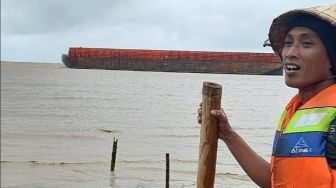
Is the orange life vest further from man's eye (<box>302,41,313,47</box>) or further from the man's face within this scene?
man's eye (<box>302,41,313,47</box>)

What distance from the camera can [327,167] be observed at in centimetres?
261

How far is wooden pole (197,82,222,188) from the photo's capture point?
3266mm

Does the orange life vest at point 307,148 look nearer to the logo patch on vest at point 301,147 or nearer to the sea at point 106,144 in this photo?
the logo patch on vest at point 301,147

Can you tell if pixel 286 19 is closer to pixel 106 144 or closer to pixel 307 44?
pixel 307 44

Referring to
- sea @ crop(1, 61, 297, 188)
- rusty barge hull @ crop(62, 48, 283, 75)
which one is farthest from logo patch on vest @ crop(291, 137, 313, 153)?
rusty barge hull @ crop(62, 48, 283, 75)

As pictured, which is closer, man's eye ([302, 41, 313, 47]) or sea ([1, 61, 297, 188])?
man's eye ([302, 41, 313, 47])

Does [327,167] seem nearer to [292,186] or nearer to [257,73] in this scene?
[292,186]

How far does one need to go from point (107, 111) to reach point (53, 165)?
67.3 ft

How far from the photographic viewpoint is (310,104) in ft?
9.37

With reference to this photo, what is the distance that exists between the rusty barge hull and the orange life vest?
8940 cm

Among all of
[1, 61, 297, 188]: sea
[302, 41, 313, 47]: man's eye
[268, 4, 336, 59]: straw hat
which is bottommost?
[1, 61, 297, 188]: sea

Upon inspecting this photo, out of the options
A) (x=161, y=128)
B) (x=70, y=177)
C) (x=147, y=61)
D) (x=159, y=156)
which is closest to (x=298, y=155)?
(x=70, y=177)

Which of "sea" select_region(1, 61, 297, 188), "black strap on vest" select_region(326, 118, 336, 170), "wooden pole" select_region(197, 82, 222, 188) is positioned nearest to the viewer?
"black strap on vest" select_region(326, 118, 336, 170)

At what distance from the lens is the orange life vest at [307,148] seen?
2.62m
